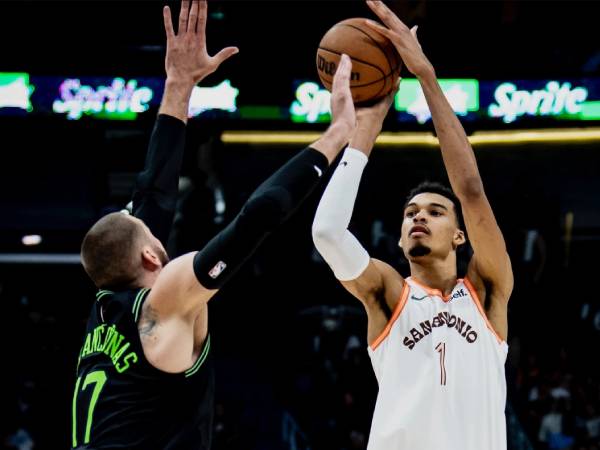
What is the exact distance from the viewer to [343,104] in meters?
3.48

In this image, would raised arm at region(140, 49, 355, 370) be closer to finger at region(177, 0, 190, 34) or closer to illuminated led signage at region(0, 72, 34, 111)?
finger at region(177, 0, 190, 34)

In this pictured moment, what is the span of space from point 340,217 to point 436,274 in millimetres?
701

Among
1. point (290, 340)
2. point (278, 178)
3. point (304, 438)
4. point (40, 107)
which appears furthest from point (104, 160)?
point (278, 178)

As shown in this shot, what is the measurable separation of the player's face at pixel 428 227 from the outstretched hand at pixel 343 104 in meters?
1.06

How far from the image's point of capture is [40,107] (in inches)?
471

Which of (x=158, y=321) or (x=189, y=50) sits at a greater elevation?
(x=189, y=50)

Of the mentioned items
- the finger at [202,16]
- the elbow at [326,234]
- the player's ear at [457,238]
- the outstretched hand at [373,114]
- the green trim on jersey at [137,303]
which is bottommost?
the green trim on jersey at [137,303]

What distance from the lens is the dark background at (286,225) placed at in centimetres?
1252

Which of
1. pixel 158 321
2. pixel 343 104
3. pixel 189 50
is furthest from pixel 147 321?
pixel 189 50

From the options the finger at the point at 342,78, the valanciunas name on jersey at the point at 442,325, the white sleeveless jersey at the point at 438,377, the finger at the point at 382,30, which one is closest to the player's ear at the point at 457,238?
the white sleeveless jersey at the point at 438,377

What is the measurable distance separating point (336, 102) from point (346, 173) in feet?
2.06

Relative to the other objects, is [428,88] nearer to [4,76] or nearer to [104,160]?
[4,76]

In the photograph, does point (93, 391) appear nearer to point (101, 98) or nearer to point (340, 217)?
point (340, 217)

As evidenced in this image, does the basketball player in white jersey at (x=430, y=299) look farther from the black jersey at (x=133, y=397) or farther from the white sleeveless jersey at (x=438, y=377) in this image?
the black jersey at (x=133, y=397)
